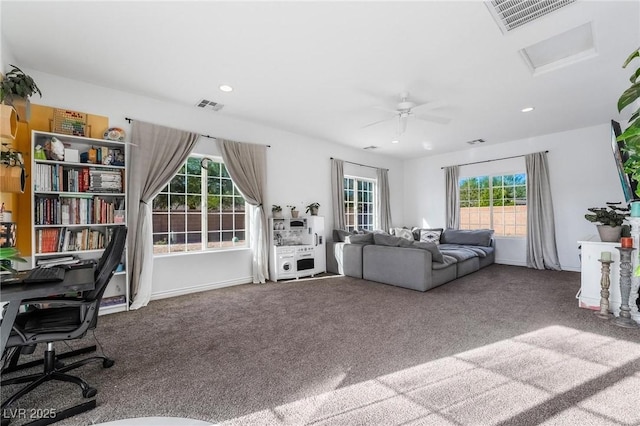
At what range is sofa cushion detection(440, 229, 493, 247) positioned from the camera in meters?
5.99

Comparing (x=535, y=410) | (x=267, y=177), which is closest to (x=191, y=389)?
(x=535, y=410)

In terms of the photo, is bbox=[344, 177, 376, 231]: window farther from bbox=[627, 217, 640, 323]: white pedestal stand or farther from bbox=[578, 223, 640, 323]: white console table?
bbox=[627, 217, 640, 323]: white pedestal stand

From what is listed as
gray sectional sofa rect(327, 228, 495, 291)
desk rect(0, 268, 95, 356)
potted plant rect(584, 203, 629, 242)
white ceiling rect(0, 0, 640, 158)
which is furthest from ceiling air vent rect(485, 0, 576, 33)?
desk rect(0, 268, 95, 356)

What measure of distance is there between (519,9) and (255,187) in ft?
12.5

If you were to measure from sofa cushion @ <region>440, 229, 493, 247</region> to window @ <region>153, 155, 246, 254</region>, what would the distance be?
4.51 meters

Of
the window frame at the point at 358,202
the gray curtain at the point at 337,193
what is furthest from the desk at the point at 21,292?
the window frame at the point at 358,202

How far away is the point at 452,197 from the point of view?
22.6ft

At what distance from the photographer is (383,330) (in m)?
2.72

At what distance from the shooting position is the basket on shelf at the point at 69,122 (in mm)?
3141

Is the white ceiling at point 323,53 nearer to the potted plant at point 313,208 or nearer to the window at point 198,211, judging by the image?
the window at point 198,211

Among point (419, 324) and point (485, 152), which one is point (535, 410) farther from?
point (485, 152)

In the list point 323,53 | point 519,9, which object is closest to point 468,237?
point 519,9

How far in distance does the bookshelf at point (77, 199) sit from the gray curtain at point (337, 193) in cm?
373

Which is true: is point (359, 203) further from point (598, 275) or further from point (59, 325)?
point (59, 325)
